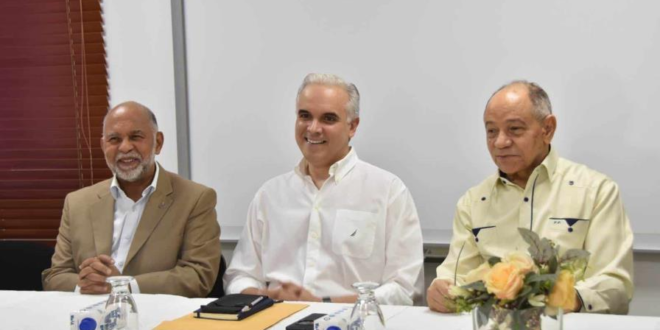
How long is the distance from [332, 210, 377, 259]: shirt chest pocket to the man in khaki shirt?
45 cm

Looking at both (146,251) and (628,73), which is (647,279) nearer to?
(628,73)

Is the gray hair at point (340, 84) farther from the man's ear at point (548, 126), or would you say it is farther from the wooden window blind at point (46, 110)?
the wooden window blind at point (46, 110)

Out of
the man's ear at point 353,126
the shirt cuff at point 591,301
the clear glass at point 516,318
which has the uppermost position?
the man's ear at point 353,126

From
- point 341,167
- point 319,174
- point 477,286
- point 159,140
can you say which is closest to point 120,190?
point 159,140

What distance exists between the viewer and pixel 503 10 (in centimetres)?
361

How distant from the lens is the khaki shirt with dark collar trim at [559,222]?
2.76 m

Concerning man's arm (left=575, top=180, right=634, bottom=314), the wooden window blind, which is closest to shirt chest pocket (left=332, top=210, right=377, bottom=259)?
man's arm (left=575, top=180, right=634, bottom=314)

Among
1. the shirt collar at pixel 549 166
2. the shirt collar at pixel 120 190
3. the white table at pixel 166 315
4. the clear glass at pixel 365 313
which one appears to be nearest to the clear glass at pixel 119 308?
the white table at pixel 166 315

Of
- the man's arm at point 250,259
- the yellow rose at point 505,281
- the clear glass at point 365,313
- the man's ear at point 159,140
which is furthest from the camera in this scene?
the man's ear at point 159,140

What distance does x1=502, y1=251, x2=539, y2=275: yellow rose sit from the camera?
179 cm

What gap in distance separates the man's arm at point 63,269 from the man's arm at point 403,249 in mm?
1425

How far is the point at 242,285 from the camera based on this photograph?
3.46m

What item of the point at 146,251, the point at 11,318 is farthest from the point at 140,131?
the point at 11,318

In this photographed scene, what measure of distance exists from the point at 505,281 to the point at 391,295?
1481mm
